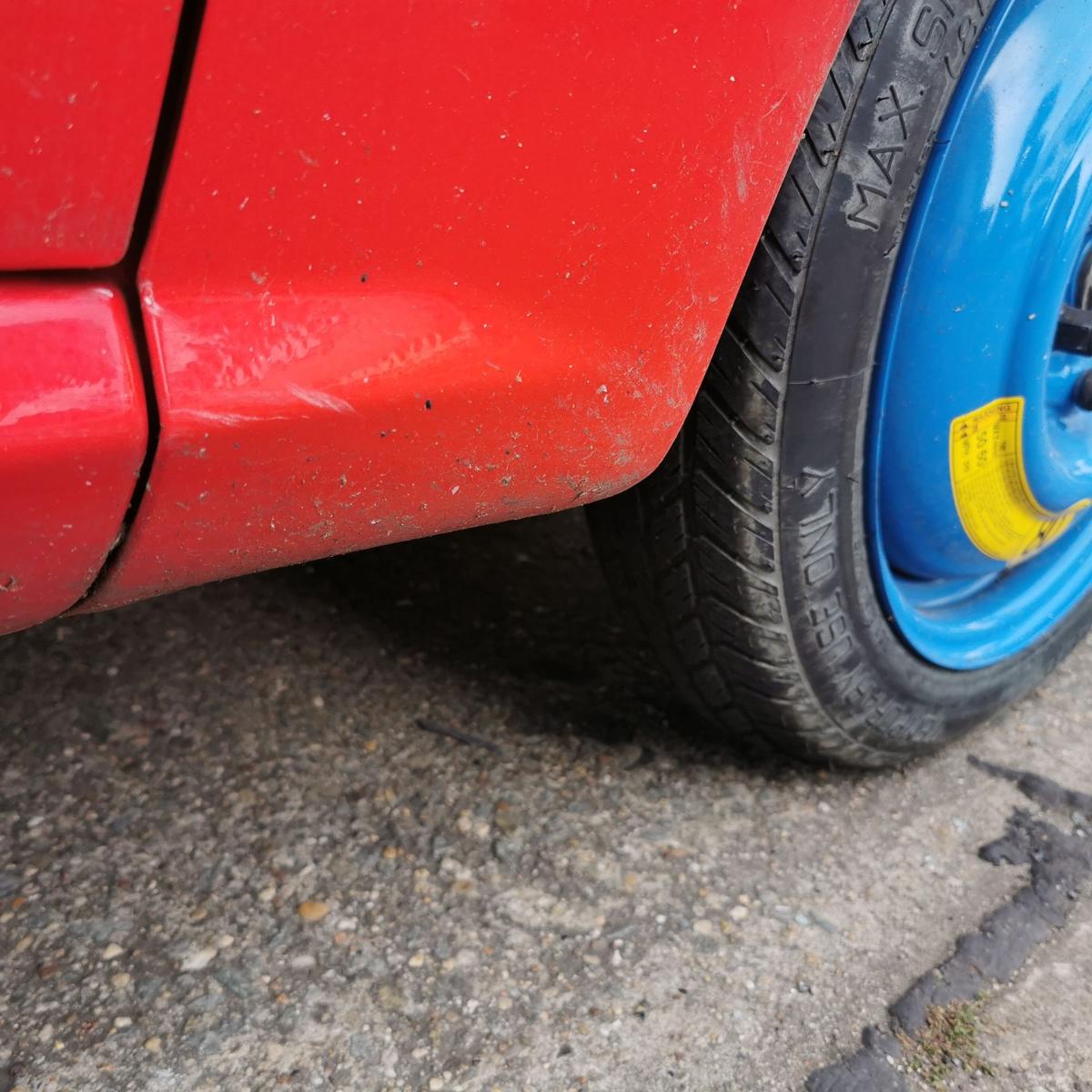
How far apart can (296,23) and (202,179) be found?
0.10 meters

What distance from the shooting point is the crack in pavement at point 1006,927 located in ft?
3.34

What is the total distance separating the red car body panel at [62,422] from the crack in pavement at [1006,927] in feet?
2.66

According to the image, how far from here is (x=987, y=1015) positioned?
1.08m

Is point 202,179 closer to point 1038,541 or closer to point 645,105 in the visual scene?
point 645,105

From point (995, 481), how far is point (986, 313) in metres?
0.22

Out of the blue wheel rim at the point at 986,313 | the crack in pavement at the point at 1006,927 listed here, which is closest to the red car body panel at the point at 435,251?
the blue wheel rim at the point at 986,313

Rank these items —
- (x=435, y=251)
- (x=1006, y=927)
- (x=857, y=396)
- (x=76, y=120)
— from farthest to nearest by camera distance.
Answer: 1. (x=1006, y=927)
2. (x=857, y=396)
3. (x=435, y=251)
4. (x=76, y=120)

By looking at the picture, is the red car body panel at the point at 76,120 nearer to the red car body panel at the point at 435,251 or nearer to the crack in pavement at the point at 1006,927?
the red car body panel at the point at 435,251

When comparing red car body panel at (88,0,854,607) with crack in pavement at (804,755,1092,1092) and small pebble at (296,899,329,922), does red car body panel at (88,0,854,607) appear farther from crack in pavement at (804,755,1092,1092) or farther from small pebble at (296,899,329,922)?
crack in pavement at (804,755,1092,1092)

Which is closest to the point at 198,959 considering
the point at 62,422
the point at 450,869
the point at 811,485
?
the point at 450,869

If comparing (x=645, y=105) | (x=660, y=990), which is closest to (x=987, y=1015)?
(x=660, y=990)

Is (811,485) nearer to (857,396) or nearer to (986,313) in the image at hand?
(857,396)

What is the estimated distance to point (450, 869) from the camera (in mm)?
1211

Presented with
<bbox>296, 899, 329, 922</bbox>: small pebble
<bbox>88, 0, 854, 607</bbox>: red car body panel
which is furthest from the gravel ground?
<bbox>88, 0, 854, 607</bbox>: red car body panel
